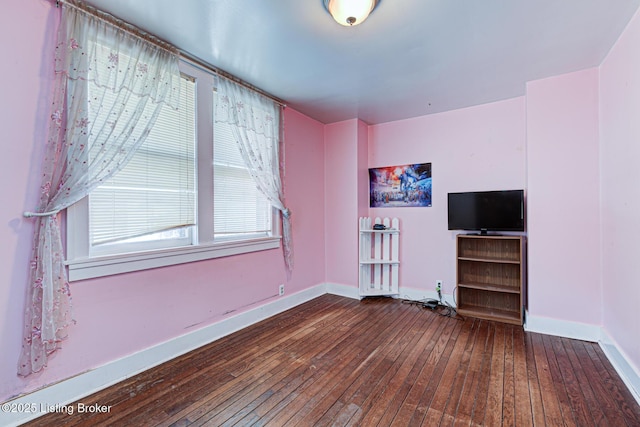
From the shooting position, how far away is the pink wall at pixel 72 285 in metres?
1.60

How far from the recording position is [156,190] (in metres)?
2.30

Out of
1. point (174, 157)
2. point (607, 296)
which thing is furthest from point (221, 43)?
point (607, 296)

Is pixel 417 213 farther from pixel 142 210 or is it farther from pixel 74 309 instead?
pixel 74 309

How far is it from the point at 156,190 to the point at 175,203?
19cm

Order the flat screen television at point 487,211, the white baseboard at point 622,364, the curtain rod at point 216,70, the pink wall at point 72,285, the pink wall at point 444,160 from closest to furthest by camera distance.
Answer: the pink wall at point 72,285 → the white baseboard at point 622,364 → the curtain rod at point 216,70 → the flat screen television at point 487,211 → the pink wall at point 444,160

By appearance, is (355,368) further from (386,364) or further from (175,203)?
(175,203)

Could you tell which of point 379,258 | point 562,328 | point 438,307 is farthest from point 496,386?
point 379,258

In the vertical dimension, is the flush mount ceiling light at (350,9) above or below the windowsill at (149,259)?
above

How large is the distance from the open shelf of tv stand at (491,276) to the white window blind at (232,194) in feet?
8.15

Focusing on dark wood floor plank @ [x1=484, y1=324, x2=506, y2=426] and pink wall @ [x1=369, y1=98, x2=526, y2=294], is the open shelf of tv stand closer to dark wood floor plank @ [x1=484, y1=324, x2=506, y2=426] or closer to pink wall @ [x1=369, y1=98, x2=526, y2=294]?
pink wall @ [x1=369, y1=98, x2=526, y2=294]

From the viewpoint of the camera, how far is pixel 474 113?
3541 mm

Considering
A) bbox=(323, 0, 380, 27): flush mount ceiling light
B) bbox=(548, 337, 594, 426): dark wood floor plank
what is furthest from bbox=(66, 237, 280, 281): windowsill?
bbox=(548, 337, 594, 426): dark wood floor plank

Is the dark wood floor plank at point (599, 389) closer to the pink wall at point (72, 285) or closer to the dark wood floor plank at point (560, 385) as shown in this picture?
the dark wood floor plank at point (560, 385)

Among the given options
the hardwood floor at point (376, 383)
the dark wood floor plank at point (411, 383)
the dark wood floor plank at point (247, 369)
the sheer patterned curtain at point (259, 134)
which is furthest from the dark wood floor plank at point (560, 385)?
the sheer patterned curtain at point (259, 134)
